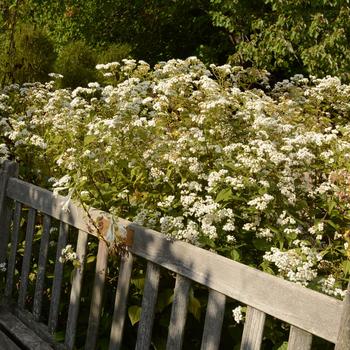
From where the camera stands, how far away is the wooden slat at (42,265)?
3189mm

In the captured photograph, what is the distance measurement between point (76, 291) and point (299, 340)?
1.30 meters

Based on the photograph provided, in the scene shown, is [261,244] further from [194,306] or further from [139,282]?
[139,282]

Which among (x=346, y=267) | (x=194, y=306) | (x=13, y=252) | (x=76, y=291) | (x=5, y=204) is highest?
(x=346, y=267)

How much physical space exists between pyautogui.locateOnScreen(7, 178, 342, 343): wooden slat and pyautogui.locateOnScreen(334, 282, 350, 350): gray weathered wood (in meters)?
0.04

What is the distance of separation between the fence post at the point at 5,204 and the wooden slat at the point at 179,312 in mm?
1540

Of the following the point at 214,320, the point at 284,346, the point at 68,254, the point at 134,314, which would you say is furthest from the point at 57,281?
the point at 284,346

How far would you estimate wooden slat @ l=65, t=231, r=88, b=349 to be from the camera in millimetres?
2926

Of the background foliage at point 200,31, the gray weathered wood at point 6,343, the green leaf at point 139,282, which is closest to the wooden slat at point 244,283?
the green leaf at point 139,282

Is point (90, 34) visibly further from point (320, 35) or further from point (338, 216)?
point (338, 216)

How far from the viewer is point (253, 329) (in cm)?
213

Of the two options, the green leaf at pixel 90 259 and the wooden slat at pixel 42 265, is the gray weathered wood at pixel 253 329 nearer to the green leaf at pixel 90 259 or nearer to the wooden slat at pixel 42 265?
the green leaf at pixel 90 259

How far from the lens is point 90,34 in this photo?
601 inches

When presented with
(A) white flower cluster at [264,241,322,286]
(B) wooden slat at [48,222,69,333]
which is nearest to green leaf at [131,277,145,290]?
(B) wooden slat at [48,222,69,333]

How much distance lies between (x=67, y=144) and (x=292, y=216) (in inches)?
59.4
